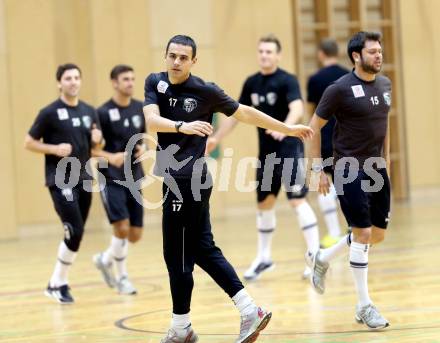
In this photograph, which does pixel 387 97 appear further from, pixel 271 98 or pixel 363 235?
pixel 271 98

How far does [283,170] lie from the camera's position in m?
9.63

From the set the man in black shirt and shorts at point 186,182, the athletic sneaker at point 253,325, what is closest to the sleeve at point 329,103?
the man in black shirt and shorts at point 186,182

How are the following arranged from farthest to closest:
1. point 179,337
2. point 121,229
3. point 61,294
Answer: point 121,229 → point 61,294 → point 179,337

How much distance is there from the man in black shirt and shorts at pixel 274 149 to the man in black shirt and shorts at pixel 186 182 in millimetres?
3416

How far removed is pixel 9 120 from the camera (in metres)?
15.6

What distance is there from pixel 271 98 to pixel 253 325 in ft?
13.3

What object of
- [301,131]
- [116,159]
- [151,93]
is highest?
[151,93]

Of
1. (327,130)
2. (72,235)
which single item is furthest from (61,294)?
(327,130)

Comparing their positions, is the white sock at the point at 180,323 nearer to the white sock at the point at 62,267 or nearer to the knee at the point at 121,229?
the white sock at the point at 62,267

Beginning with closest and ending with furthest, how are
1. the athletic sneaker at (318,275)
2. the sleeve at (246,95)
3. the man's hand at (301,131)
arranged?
the man's hand at (301,131) < the athletic sneaker at (318,275) < the sleeve at (246,95)

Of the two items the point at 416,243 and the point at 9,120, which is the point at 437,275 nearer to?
the point at 416,243

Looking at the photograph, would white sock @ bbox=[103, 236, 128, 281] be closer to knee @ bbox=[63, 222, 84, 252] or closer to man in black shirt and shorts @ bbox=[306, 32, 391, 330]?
knee @ bbox=[63, 222, 84, 252]

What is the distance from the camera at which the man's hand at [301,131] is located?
6.37 metres

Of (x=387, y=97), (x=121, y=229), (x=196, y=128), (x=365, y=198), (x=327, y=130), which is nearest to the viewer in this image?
(x=196, y=128)
